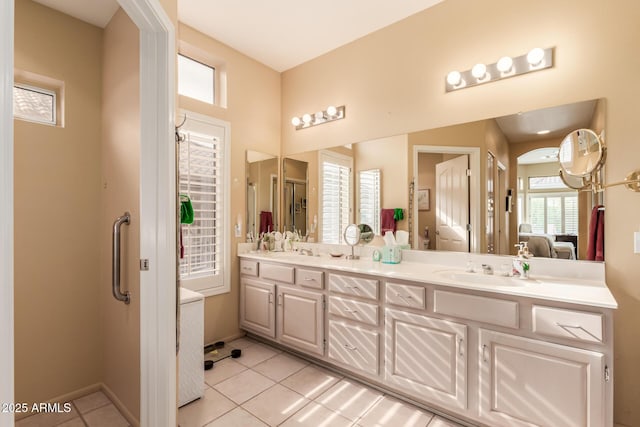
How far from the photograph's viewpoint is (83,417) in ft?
6.73

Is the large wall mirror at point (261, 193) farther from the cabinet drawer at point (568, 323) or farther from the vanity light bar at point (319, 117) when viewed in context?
the cabinet drawer at point (568, 323)

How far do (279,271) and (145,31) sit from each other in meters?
2.02

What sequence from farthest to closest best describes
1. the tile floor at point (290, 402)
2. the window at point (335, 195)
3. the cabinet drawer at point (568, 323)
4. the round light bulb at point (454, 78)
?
the window at point (335, 195) → the round light bulb at point (454, 78) → the tile floor at point (290, 402) → the cabinet drawer at point (568, 323)

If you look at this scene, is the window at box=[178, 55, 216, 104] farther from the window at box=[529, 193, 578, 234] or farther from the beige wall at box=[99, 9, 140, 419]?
the window at box=[529, 193, 578, 234]

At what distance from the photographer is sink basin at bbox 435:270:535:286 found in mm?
2008

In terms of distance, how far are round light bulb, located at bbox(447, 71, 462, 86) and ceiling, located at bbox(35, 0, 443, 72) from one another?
65 cm

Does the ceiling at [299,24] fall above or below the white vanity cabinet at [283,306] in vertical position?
above

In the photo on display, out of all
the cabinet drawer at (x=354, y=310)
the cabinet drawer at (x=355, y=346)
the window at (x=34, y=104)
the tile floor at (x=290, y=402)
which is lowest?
the tile floor at (x=290, y=402)

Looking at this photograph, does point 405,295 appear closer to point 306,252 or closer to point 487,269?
point 487,269

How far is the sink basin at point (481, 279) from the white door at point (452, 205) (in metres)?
0.28

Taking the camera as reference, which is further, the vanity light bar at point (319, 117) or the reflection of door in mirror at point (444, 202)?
the vanity light bar at point (319, 117)

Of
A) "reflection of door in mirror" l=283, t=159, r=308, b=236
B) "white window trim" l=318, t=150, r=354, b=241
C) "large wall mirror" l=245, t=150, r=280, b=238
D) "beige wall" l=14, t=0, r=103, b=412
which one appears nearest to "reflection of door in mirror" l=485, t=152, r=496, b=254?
"white window trim" l=318, t=150, r=354, b=241

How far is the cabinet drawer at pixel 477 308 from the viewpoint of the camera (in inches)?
67.4

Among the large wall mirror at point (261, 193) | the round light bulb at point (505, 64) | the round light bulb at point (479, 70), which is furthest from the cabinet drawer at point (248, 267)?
the round light bulb at point (505, 64)
